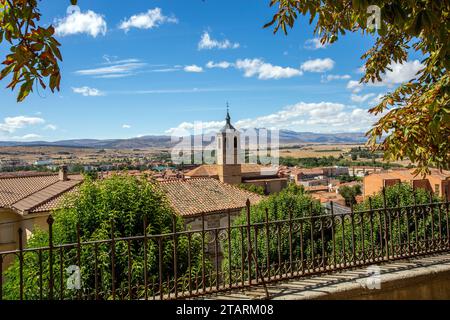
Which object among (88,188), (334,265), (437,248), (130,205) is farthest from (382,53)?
(88,188)

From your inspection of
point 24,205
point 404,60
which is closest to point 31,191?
point 24,205

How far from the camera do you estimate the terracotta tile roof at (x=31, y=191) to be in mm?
22641

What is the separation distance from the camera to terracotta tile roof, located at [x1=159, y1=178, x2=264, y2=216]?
75.4ft

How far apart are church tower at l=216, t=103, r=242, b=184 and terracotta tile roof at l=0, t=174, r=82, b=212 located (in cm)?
4223

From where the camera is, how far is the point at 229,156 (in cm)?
7212

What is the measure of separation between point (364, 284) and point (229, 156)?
68.5 metres

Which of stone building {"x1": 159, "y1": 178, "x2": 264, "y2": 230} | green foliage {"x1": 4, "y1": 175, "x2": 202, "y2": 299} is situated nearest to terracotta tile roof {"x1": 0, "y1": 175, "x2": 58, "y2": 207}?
stone building {"x1": 159, "y1": 178, "x2": 264, "y2": 230}

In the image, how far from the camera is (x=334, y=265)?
13.5 ft

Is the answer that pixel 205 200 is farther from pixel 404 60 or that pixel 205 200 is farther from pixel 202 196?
pixel 404 60

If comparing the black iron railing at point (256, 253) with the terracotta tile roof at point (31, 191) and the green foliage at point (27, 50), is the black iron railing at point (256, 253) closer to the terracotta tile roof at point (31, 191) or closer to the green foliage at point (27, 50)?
the green foliage at point (27, 50)
